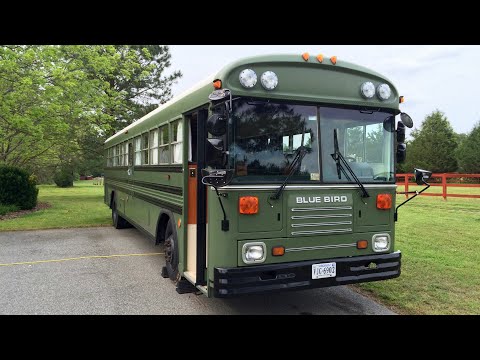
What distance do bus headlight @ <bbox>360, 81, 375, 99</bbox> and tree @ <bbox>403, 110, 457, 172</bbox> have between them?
45.9 m

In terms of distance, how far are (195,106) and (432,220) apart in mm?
9248

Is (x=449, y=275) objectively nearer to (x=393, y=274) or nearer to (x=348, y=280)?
(x=393, y=274)

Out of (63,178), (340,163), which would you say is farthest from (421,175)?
(63,178)

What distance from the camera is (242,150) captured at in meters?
3.88

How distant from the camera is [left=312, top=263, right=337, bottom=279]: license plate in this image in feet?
13.5

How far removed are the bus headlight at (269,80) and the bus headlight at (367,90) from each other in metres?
1.10

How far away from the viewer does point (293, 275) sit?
401 centimetres

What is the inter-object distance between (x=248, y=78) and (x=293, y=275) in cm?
199

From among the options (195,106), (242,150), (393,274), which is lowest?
(393,274)

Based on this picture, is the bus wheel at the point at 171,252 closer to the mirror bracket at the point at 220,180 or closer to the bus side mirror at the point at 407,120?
the mirror bracket at the point at 220,180

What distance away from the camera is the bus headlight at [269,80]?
12.9 ft

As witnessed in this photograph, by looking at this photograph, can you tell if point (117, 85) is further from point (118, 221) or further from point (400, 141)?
point (400, 141)

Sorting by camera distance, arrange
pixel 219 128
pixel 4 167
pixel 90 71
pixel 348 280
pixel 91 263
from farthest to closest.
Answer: pixel 90 71 < pixel 4 167 < pixel 91 263 < pixel 348 280 < pixel 219 128
